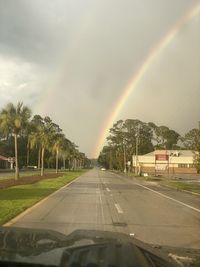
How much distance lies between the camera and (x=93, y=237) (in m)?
4.57

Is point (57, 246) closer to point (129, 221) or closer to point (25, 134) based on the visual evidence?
point (129, 221)

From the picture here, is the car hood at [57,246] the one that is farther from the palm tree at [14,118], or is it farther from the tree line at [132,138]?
the tree line at [132,138]

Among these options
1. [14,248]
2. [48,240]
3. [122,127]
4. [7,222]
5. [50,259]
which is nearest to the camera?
[50,259]

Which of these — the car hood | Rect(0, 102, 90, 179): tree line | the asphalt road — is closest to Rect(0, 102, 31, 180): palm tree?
Rect(0, 102, 90, 179): tree line

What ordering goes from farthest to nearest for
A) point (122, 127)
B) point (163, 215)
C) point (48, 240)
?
point (122, 127)
point (163, 215)
point (48, 240)

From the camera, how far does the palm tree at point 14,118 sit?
178 feet

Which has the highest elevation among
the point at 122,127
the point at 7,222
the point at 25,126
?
the point at 122,127

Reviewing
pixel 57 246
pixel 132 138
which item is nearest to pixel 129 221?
pixel 57 246

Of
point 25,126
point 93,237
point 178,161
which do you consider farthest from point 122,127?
point 93,237

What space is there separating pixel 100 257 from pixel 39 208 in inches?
697

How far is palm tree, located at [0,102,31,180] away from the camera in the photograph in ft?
178

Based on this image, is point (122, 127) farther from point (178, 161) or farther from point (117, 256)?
point (117, 256)

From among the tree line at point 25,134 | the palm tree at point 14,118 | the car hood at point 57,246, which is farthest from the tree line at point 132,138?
the car hood at point 57,246

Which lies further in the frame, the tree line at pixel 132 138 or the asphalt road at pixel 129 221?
the tree line at pixel 132 138
